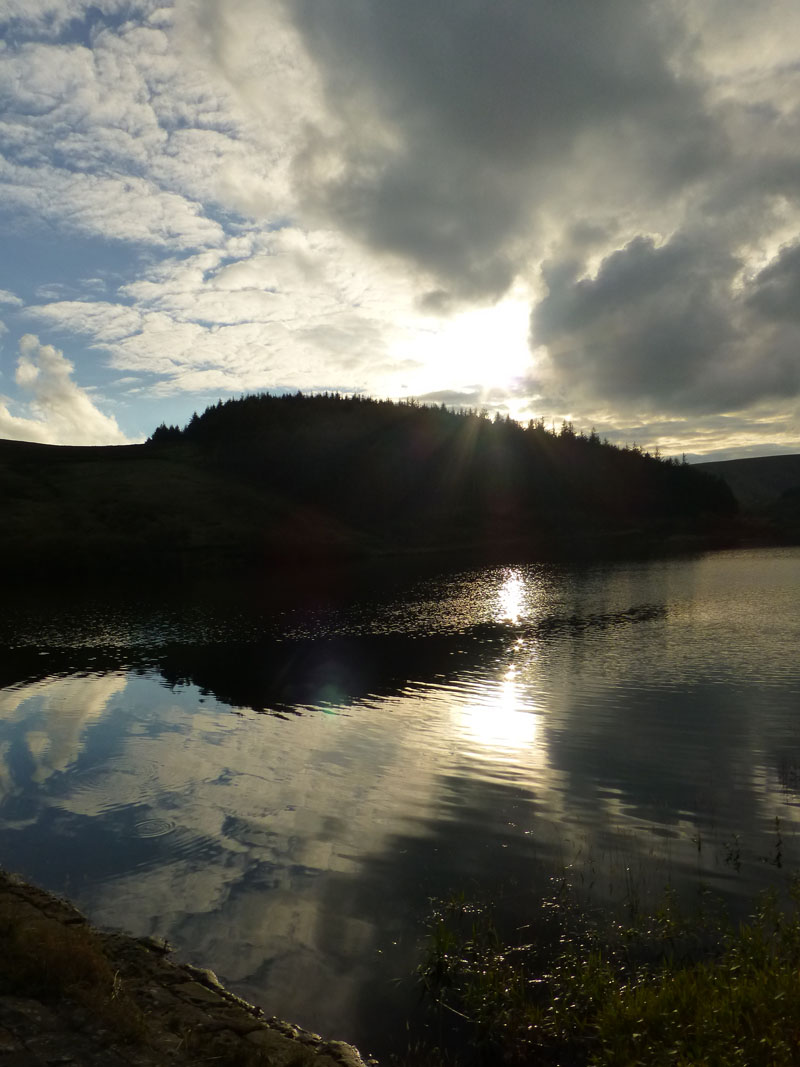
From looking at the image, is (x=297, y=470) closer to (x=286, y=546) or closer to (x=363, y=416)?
(x=363, y=416)

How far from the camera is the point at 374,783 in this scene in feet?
61.8

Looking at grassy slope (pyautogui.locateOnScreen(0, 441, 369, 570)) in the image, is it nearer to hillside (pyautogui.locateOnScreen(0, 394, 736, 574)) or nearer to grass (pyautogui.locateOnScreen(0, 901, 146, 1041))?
hillside (pyautogui.locateOnScreen(0, 394, 736, 574))

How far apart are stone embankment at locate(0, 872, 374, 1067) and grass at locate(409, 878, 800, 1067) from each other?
1.76m

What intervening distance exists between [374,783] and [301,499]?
140823mm

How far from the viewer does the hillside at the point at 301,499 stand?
332ft

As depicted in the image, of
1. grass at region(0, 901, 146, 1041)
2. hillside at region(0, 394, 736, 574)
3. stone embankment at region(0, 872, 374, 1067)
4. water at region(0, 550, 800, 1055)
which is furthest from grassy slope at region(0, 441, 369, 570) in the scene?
stone embankment at region(0, 872, 374, 1067)

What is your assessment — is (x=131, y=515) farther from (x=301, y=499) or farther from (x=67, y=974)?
(x=67, y=974)

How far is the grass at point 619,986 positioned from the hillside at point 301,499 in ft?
296

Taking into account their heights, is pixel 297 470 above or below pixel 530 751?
above

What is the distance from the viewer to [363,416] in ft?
655

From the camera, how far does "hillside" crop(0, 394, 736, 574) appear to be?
101250 mm

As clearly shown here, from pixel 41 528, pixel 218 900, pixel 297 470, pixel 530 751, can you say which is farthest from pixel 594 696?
pixel 297 470

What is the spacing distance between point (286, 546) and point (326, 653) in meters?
73.7

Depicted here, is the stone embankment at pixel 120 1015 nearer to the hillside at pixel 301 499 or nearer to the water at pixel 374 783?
the water at pixel 374 783
